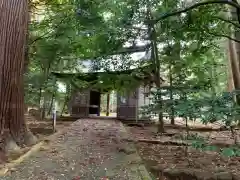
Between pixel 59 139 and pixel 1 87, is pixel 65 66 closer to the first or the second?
pixel 59 139

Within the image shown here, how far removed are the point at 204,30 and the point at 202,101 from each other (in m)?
4.78

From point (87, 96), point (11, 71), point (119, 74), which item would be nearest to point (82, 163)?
point (11, 71)

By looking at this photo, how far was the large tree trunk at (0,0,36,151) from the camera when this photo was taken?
200 inches

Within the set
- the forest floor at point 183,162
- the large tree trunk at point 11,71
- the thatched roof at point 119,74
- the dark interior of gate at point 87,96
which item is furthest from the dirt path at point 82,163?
the dark interior of gate at point 87,96

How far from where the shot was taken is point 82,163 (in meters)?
4.64

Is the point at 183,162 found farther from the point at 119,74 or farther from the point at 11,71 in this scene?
the point at 119,74

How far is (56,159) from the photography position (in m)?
4.84

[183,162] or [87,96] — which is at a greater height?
[87,96]

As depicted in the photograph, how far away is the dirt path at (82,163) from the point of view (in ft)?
12.8

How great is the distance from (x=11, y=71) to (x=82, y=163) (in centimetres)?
226

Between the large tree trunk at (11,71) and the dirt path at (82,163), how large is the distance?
2.30 ft

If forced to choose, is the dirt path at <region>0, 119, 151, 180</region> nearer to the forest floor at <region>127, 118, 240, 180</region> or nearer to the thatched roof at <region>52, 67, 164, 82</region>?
the forest floor at <region>127, 118, 240, 180</region>

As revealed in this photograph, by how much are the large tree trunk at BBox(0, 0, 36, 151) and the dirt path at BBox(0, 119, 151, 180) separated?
2.30 feet

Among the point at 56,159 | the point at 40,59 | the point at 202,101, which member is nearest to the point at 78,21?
the point at 40,59
